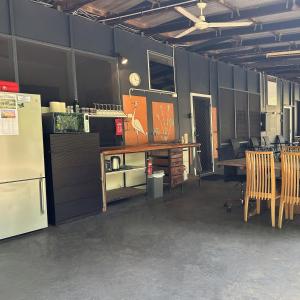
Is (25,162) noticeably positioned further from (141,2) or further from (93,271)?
(141,2)

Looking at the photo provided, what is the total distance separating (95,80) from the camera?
567 cm

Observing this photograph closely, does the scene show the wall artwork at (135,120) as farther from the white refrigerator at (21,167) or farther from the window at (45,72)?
the white refrigerator at (21,167)

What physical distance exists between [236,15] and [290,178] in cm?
328

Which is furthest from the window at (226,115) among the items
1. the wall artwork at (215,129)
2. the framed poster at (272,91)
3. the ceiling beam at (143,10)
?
the ceiling beam at (143,10)

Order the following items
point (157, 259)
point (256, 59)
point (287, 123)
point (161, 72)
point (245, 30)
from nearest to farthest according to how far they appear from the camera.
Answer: point (157, 259) < point (245, 30) < point (161, 72) < point (256, 59) < point (287, 123)

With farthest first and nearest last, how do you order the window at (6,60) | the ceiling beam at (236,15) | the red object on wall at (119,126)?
1. the red object on wall at (119,126)
2. the ceiling beam at (236,15)
3. the window at (6,60)

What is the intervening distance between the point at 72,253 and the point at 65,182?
125cm

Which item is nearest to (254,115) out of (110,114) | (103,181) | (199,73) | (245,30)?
(199,73)

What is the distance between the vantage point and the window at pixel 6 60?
434cm

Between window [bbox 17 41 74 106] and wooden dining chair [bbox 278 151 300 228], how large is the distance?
3388 mm

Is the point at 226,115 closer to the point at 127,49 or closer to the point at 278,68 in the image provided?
the point at 278,68

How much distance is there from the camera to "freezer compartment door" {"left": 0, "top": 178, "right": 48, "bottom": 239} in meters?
3.73

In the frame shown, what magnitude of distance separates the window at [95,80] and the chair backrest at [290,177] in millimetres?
3310

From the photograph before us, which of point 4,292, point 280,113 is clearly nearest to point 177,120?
point 4,292
